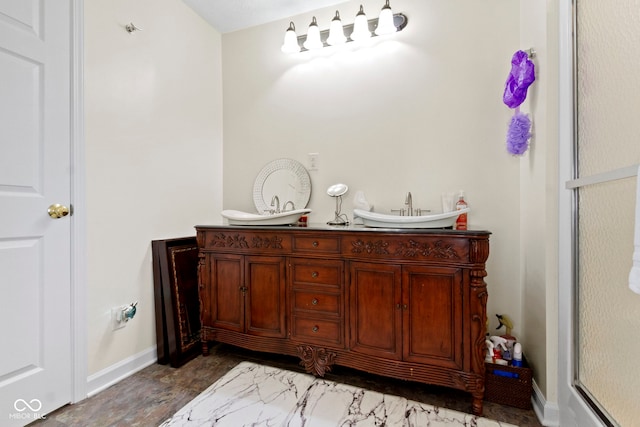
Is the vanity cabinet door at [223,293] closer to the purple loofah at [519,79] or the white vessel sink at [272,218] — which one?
the white vessel sink at [272,218]

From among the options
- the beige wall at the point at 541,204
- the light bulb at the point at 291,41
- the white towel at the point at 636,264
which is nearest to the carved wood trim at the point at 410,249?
the beige wall at the point at 541,204

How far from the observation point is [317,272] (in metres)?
1.62

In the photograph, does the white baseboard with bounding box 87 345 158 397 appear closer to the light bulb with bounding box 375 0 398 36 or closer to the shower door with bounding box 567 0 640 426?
the shower door with bounding box 567 0 640 426

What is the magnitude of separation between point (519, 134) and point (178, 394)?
2312 mm

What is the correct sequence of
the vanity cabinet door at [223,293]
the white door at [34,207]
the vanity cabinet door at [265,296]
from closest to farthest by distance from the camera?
1. the white door at [34,207]
2. the vanity cabinet door at [265,296]
3. the vanity cabinet door at [223,293]

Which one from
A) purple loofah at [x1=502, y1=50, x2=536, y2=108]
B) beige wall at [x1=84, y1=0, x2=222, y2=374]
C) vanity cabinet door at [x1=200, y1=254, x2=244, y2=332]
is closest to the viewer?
purple loofah at [x1=502, y1=50, x2=536, y2=108]

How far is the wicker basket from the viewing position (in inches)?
54.6

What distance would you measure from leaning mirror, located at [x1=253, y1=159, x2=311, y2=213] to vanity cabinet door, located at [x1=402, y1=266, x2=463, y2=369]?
Result: 1056 millimetres

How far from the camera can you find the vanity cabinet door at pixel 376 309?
146cm

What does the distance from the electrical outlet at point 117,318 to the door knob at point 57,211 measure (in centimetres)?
61

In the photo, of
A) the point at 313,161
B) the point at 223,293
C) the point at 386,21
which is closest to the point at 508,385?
the point at 223,293

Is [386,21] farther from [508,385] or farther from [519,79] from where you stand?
[508,385]

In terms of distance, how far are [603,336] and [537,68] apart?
1252 mm

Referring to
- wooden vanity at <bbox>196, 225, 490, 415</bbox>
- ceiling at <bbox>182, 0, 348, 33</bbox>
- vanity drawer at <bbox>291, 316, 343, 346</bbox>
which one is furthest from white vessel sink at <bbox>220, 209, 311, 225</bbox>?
ceiling at <bbox>182, 0, 348, 33</bbox>
